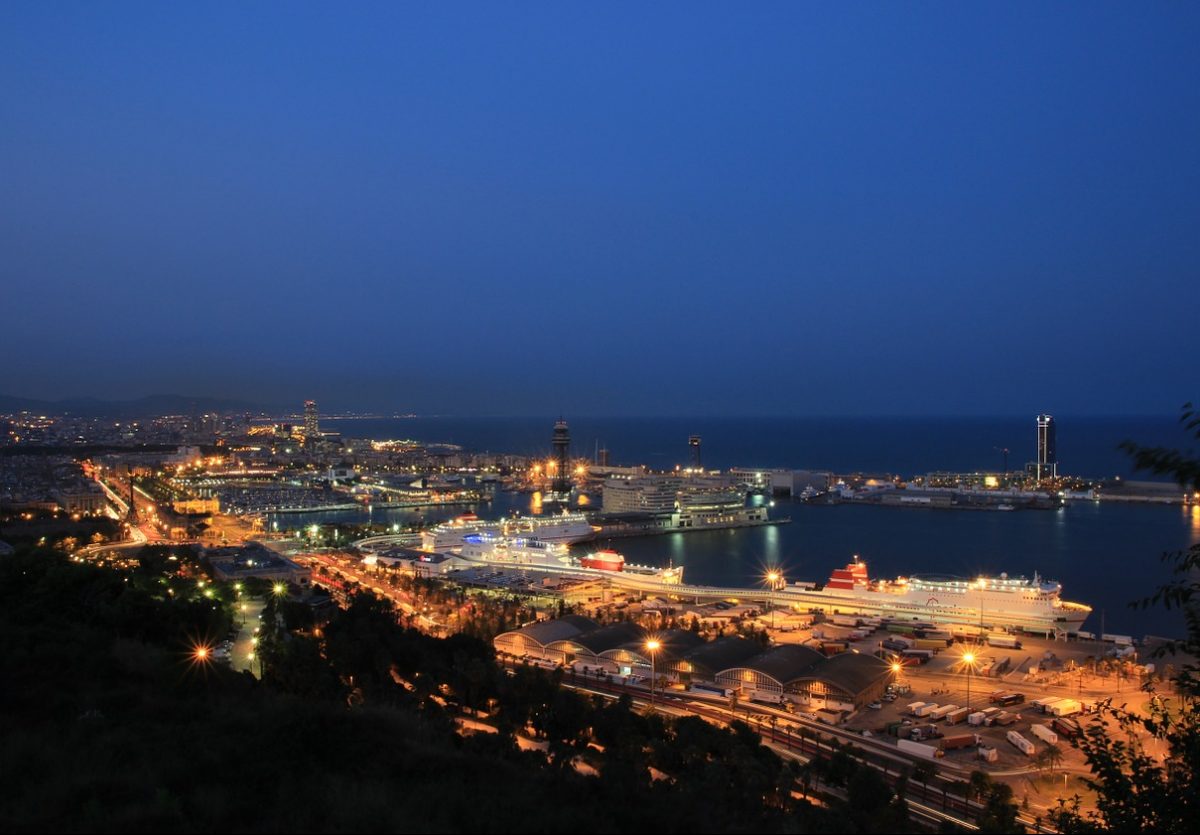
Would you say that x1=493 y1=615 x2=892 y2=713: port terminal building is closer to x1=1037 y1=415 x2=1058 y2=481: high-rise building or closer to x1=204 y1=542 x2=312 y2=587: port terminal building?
x1=204 y1=542 x2=312 y2=587: port terminal building

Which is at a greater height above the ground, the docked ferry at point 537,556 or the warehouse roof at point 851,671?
the warehouse roof at point 851,671

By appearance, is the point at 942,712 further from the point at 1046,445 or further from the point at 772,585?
the point at 1046,445

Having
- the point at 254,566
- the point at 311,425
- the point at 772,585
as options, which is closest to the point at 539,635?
the point at 772,585

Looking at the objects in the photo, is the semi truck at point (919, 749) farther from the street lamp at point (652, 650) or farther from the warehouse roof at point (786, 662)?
the street lamp at point (652, 650)

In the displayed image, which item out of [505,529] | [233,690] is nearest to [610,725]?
[233,690]

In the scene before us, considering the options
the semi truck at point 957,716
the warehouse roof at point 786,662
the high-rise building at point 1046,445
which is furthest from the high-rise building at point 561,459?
the semi truck at point 957,716

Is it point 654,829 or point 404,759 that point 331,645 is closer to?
point 404,759

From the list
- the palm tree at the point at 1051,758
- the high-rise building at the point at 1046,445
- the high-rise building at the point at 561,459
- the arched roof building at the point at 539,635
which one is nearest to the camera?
the palm tree at the point at 1051,758
